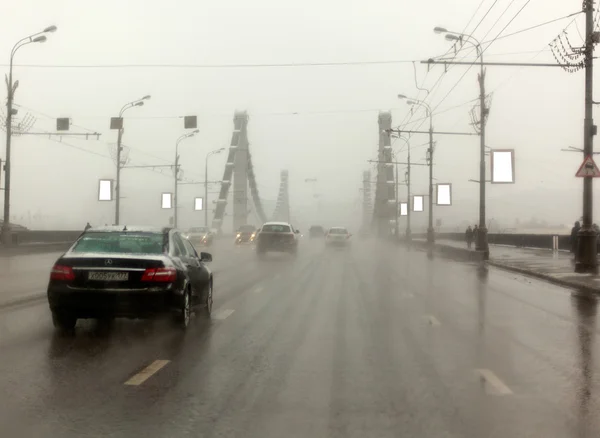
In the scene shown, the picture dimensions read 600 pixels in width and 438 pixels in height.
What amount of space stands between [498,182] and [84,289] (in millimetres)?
30013

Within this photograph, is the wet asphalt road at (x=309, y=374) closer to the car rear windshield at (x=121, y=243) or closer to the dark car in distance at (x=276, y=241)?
the car rear windshield at (x=121, y=243)

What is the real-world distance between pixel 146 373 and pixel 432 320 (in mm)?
6086

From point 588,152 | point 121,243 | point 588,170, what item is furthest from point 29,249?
point 121,243

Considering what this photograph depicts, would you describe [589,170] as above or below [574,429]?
above

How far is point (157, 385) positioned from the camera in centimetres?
710

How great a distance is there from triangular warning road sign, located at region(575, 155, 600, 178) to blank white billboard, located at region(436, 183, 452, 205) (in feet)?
137

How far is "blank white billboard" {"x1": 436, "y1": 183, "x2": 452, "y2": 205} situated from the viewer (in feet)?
212

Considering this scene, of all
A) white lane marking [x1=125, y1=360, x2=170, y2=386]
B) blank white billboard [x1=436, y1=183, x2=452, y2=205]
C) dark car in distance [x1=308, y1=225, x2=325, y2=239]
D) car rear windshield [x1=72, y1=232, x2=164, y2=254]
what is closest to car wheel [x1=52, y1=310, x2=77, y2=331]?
car rear windshield [x1=72, y1=232, x2=164, y2=254]

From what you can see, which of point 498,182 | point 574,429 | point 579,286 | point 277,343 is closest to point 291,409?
point 574,429

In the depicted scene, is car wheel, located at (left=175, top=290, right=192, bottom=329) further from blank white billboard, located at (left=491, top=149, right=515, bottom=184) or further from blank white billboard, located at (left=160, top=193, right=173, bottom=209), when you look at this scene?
blank white billboard, located at (left=160, top=193, right=173, bottom=209)

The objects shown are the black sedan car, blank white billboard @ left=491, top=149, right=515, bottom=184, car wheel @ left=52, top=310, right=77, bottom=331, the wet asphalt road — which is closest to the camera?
the wet asphalt road

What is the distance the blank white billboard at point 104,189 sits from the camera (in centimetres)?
5900

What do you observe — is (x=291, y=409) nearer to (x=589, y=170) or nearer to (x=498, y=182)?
(x=589, y=170)

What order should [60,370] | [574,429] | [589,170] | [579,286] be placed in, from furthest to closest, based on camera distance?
[589,170] < [579,286] < [60,370] < [574,429]
